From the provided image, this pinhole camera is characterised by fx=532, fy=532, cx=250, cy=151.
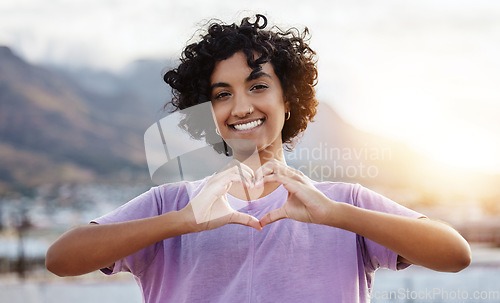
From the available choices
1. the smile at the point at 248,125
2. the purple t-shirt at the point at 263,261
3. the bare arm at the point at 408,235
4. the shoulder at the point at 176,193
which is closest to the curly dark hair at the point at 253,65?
the smile at the point at 248,125

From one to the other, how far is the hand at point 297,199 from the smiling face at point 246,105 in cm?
18

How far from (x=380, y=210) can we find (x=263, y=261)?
30 cm

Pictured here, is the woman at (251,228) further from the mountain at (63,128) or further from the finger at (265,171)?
the mountain at (63,128)

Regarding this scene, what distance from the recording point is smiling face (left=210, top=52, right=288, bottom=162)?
52.6 inches

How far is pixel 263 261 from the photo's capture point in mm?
1237

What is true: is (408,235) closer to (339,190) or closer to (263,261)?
(339,190)

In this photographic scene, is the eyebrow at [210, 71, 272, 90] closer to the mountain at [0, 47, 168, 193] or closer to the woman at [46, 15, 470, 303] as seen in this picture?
the woman at [46, 15, 470, 303]

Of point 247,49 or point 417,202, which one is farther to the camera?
point 417,202

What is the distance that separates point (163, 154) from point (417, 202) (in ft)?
92.9

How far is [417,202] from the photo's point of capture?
92.3 feet

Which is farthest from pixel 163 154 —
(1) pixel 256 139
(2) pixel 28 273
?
(2) pixel 28 273

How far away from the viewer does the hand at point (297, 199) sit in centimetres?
112

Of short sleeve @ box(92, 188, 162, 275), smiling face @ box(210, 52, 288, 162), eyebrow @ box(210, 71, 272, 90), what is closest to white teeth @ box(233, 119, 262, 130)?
smiling face @ box(210, 52, 288, 162)

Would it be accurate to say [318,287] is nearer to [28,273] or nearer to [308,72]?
[308,72]
